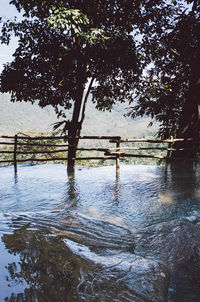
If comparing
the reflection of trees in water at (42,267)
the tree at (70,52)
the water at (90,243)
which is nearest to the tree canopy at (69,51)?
the tree at (70,52)

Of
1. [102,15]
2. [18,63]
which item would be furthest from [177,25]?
[18,63]

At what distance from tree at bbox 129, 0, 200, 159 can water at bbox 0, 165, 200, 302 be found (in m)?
4.36

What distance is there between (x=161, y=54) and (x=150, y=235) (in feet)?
27.7

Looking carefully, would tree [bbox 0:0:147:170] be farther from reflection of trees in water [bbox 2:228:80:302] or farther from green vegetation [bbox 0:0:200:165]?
reflection of trees in water [bbox 2:228:80:302]

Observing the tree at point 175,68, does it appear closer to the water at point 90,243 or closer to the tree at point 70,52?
the tree at point 70,52

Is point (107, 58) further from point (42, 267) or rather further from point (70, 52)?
point (42, 267)

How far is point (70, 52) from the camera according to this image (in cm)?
750

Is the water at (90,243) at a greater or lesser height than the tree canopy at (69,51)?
lesser

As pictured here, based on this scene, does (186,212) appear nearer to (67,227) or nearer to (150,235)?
(150,235)

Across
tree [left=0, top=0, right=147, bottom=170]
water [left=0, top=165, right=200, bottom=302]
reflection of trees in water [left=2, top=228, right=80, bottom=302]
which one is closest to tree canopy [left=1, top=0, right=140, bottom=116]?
tree [left=0, top=0, right=147, bottom=170]

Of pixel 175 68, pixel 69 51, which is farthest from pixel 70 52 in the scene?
pixel 175 68

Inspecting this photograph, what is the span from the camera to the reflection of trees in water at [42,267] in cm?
193

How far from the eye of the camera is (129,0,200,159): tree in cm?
900

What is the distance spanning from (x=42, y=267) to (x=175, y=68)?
10.4m
